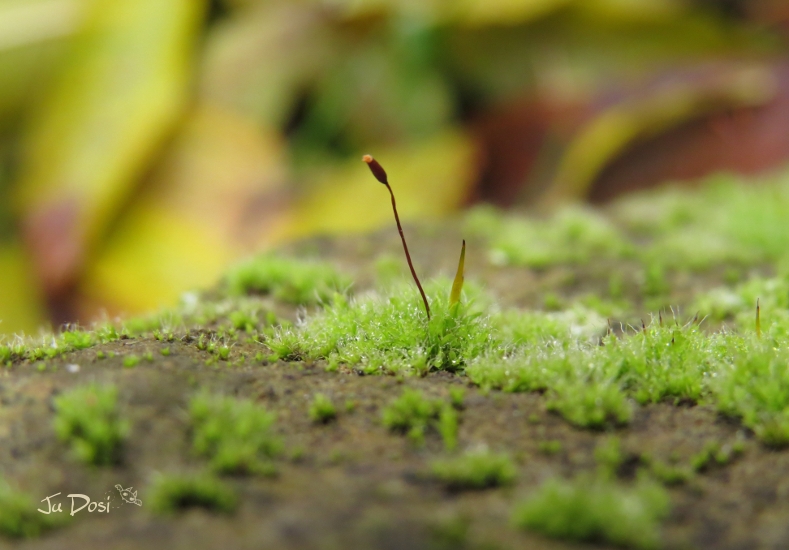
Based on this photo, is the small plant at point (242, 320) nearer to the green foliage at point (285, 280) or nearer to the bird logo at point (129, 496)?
the green foliage at point (285, 280)

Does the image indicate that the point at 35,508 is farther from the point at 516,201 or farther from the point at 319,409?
the point at 516,201

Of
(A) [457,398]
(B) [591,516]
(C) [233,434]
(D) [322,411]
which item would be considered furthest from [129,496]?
(B) [591,516]

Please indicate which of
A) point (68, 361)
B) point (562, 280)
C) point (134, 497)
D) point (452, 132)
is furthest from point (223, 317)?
point (452, 132)

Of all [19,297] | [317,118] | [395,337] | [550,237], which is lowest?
[395,337]

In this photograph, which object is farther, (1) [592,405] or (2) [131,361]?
(2) [131,361]

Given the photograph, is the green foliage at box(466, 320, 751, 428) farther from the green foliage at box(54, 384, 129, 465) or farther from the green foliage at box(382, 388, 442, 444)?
the green foliage at box(54, 384, 129, 465)

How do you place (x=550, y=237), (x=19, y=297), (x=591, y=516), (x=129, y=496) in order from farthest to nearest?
1. (x=19, y=297)
2. (x=550, y=237)
3. (x=129, y=496)
4. (x=591, y=516)

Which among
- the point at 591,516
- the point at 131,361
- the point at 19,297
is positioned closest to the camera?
the point at 591,516

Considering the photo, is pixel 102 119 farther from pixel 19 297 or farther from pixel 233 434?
pixel 233 434
